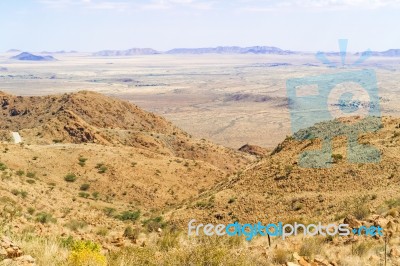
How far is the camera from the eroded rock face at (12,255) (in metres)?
6.95

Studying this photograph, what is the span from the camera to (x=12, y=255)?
729 centimetres

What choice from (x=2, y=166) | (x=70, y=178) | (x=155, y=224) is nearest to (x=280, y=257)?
(x=155, y=224)

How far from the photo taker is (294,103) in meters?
130

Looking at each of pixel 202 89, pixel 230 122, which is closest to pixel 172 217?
pixel 230 122

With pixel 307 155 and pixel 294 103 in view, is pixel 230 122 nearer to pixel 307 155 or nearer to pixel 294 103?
pixel 294 103

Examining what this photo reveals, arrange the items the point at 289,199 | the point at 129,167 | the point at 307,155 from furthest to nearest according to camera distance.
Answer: the point at 129,167
the point at 307,155
the point at 289,199

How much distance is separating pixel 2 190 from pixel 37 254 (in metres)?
15.0

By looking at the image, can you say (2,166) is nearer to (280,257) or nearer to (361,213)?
(361,213)

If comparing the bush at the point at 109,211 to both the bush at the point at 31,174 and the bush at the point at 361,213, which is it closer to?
the bush at the point at 31,174

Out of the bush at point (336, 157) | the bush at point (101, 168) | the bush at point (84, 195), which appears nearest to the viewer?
the bush at point (336, 157)

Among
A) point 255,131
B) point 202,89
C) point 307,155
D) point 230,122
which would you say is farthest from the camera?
point 202,89

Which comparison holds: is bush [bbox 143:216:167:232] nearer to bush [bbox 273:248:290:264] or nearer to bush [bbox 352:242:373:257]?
bush [bbox 273:248:290:264]

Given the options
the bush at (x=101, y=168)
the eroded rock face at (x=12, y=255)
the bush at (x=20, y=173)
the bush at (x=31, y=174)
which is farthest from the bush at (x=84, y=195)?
the eroded rock face at (x=12, y=255)

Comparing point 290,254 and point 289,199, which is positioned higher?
point 290,254
